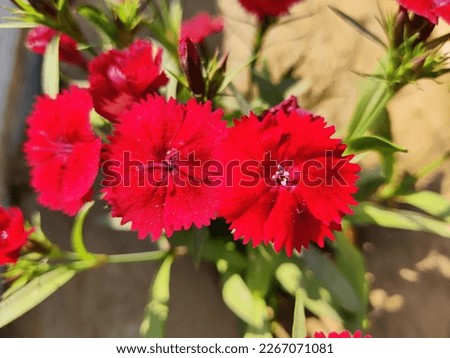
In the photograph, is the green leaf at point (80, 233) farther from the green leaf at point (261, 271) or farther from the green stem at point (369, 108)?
the green stem at point (369, 108)

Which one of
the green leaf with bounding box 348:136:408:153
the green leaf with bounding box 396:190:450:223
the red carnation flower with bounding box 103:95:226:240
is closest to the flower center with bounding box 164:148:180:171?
the red carnation flower with bounding box 103:95:226:240

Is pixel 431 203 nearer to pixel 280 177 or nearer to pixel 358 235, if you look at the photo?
pixel 358 235

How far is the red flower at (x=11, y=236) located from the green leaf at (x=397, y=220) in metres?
0.53

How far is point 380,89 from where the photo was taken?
30.6 inches

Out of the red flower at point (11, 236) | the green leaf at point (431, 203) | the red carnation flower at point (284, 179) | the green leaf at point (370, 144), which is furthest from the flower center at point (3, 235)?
the green leaf at point (431, 203)

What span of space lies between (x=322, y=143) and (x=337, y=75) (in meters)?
0.63

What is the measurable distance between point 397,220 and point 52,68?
23.6 inches

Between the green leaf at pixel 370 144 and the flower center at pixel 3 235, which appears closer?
the flower center at pixel 3 235

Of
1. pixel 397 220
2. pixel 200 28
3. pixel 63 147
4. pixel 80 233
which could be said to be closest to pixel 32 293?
pixel 80 233

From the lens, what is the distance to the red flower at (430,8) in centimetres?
53

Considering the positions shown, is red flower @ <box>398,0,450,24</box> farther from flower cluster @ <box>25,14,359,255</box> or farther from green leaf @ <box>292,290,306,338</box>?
green leaf @ <box>292,290,306,338</box>

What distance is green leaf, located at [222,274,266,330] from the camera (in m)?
0.79

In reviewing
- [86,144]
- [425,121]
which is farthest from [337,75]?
[86,144]
